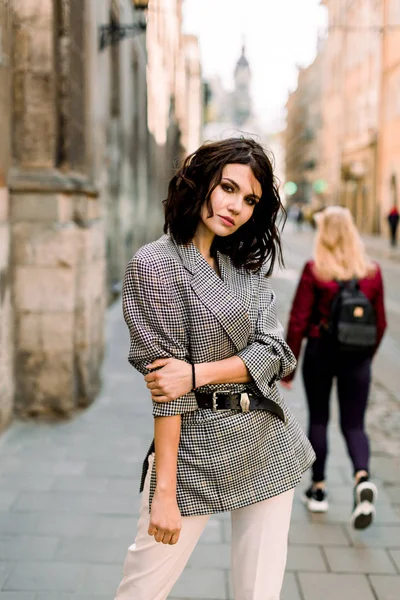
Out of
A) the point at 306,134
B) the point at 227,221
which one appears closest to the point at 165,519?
the point at 227,221

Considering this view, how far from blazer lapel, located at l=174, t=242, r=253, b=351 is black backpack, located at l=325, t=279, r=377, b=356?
2.03m

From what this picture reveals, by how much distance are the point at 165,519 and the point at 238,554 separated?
0.37 meters

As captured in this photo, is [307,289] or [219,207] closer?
[219,207]

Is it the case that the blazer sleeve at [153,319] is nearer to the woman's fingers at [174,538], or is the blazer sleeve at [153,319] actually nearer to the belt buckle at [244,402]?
the belt buckle at [244,402]

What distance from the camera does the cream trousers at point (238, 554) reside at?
2.14 m

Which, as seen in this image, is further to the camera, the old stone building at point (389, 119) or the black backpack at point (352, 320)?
the old stone building at point (389, 119)

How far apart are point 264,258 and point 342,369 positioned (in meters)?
2.11

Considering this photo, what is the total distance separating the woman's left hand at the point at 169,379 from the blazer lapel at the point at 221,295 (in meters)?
0.17

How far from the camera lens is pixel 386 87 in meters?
35.7

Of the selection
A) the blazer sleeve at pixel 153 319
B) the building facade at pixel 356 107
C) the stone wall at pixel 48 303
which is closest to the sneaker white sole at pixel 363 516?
the blazer sleeve at pixel 153 319

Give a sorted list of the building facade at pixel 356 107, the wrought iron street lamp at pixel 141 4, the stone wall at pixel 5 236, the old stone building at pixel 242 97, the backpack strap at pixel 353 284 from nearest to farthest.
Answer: the backpack strap at pixel 353 284, the stone wall at pixel 5 236, the wrought iron street lamp at pixel 141 4, the building facade at pixel 356 107, the old stone building at pixel 242 97

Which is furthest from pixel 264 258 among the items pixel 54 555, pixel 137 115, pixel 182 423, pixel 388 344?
pixel 137 115

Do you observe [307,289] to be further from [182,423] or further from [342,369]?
[182,423]

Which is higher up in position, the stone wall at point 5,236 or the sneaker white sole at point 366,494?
the stone wall at point 5,236
